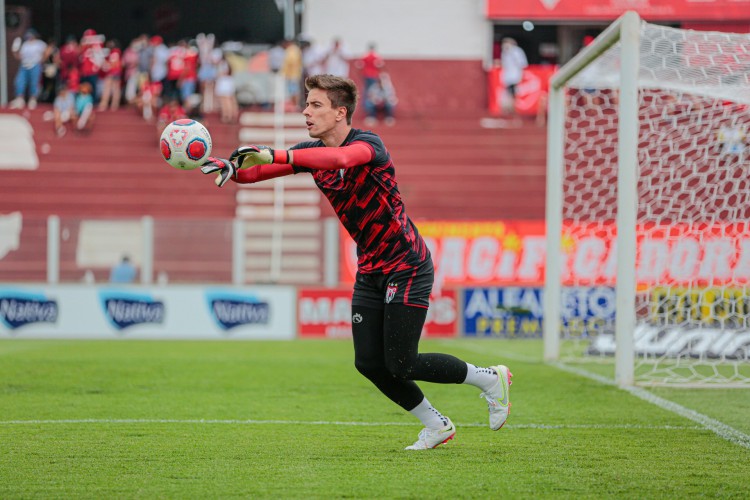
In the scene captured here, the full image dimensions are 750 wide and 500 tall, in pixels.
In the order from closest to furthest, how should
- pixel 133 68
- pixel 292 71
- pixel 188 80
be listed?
pixel 188 80 < pixel 292 71 < pixel 133 68

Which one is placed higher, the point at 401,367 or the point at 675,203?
the point at 675,203

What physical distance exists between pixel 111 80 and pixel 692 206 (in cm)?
1798

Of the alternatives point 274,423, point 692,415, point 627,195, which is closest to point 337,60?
point 627,195

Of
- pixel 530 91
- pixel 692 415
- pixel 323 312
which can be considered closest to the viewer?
pixel 692 415

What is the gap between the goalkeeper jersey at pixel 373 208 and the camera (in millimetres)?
5922

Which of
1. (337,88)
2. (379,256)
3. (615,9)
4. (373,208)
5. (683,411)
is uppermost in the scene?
(615,9)

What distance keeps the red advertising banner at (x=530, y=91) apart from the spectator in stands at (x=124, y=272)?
11872mm

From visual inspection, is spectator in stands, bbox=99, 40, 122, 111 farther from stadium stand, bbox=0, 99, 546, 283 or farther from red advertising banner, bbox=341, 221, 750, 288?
red advertising banner, bbox=341, 221, 750, 288

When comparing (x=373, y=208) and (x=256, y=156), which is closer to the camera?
(x=256, y=156)

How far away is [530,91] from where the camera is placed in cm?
2781

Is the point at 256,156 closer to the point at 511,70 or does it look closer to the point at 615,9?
the point at 511,70

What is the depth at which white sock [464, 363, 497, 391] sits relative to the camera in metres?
6.36

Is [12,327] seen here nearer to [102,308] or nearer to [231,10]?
[102,308]

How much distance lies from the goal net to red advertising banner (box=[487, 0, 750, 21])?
1478cm
